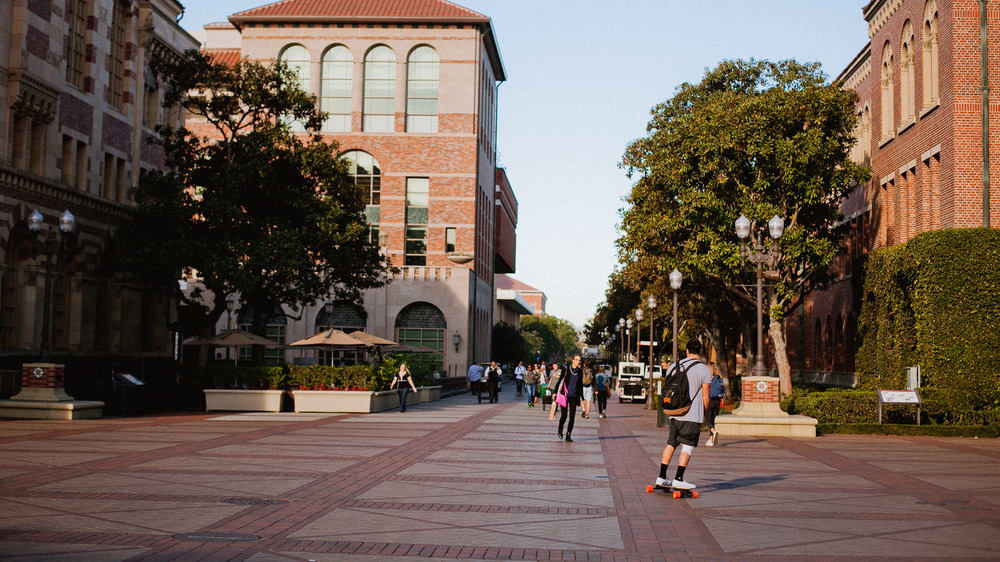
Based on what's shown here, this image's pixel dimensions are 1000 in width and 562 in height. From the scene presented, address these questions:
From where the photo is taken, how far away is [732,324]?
4884cm

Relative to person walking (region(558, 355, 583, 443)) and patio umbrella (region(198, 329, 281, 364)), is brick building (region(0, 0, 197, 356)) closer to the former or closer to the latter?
patio umbrella (region(198, 329, 281, 364))

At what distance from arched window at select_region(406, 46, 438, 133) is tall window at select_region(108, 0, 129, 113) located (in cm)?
2822

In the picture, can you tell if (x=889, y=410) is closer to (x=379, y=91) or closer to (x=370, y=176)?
(x=370, y=176)

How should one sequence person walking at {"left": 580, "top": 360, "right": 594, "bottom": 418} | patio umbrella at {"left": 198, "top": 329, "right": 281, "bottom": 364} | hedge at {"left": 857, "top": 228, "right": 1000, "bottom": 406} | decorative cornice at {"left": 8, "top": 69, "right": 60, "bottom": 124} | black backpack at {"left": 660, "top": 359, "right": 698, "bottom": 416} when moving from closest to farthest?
1. black backpack at {"left": 660, "top": 359, "right": 698, "bottom": 416}
2. hedge at {"left": 857, "top": 228, "right": 1000, "bottom": 406}
3. person walking at {"left": 580, "top": 360, "right": 594, "bottom": 418}
4. decorative cornice at {"left": 8, "top": 69, "right": 60, "bottom": 124}
5. patio umbrella at {"left": 198, "top": 329, "right": 281, "bottom": 364}

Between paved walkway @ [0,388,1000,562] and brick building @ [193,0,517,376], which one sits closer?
paved walkway @ [0,388,1000,562]

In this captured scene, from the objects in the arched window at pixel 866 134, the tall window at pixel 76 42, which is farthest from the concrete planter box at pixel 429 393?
the arched window at pixel 866 134

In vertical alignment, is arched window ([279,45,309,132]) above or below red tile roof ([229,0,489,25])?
below

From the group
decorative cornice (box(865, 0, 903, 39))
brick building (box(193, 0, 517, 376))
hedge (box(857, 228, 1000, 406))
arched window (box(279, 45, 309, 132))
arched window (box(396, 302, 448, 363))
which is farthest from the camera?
arched window (box(279, 45, 309, 132))

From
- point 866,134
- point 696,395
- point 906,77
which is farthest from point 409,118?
point 696,395

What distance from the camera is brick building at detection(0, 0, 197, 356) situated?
31594mm

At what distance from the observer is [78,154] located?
120ft

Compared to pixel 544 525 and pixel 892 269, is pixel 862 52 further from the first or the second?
pixel 544 525

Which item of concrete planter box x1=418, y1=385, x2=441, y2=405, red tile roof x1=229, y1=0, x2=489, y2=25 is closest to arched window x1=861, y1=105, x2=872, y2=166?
concrete planter box x1=418, y1=385, x2=441, y2=405

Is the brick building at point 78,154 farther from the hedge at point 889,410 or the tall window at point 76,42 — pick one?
the hedge at point 889,410
